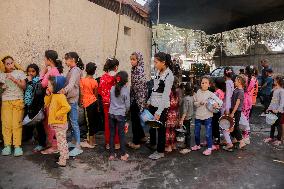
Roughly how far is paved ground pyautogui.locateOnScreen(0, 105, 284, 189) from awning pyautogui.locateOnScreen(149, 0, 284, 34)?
7054 millimetres

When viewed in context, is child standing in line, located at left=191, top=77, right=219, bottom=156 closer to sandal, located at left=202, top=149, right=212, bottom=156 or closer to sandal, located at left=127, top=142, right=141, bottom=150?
sandal, located at left=202, top=149, right=212, bottom=156

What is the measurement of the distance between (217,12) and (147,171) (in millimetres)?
10761

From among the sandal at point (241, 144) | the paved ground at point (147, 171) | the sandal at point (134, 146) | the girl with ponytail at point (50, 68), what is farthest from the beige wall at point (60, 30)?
the sandal at point (241, 144)

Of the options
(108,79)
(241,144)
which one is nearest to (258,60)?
(241,144)

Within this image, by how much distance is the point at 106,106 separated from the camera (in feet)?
19.5

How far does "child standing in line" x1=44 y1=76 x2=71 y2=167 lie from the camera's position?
5.13 meters

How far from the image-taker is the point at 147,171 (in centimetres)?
511

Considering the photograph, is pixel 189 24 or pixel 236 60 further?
pixel 236 60

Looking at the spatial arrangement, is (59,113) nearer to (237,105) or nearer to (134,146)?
(134,146)

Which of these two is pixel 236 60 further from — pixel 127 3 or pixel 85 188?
pixel 85 188

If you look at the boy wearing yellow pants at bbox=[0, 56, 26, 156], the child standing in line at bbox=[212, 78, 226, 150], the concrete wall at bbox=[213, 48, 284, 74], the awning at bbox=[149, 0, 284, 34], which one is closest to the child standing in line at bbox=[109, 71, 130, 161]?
the boy wearing yellow pants at bbox=[0, 56, 26, 156]

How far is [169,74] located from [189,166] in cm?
156

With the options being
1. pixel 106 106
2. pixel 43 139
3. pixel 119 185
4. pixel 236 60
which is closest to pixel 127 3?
pixel 106 106

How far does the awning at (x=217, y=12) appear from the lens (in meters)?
12.4
